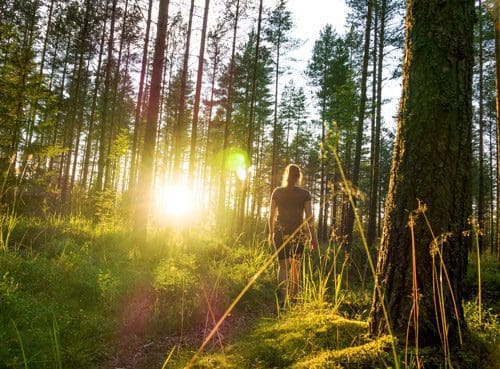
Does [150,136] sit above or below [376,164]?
below

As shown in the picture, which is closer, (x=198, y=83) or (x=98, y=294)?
(x=98, y=294)

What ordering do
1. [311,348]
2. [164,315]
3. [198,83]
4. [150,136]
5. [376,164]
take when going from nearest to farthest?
[311,348], [164,315], [150,136], [198,83], [376,164]

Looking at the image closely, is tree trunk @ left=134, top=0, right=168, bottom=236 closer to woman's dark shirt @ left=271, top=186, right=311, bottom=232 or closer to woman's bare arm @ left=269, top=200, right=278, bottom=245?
woman's bare arm @ left=269, top=200, right=278, bottom=245

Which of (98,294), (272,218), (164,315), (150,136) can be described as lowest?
(164,315)

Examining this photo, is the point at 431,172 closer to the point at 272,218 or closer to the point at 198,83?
the point at 272,218

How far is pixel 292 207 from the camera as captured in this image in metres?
5.02

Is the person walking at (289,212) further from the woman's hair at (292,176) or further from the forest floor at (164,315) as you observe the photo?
the forest floor at (164,315)

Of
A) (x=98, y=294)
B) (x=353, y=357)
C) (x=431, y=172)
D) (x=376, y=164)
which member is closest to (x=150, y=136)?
(x=98, y=294)

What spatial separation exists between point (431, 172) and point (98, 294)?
442 centimetres

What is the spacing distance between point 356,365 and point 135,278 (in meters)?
4.18

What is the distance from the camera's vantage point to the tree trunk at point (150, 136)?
7.47 meters

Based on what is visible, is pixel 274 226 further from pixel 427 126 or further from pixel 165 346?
pixel 427 126

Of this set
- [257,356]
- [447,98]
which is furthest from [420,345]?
[447,98]

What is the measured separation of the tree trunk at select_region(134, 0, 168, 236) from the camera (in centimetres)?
747
